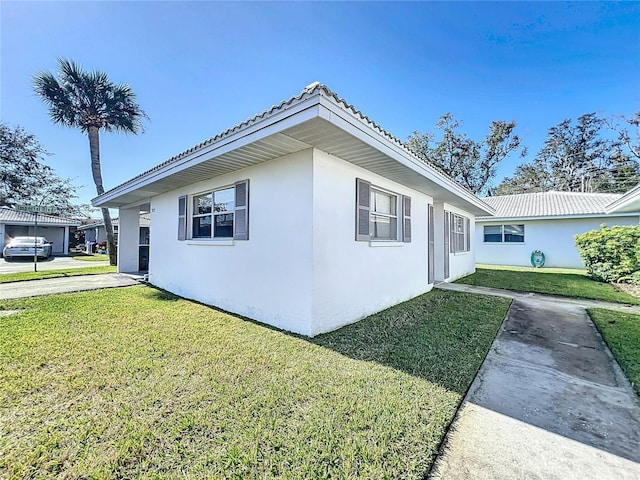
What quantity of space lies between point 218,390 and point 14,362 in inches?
102

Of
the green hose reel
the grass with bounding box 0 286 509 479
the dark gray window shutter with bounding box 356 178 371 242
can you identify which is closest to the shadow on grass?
the grass with bounding box 0 286 509 479

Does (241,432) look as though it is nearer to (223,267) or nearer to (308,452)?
(308,452)

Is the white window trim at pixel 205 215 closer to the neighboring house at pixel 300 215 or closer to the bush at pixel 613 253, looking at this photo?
the neighboring house at pixel 300 215

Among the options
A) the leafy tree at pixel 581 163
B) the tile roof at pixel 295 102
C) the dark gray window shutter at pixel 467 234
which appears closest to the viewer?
the tile roof at pixel 295 102

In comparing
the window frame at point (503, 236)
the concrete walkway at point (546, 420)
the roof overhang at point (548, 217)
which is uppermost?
the roof overhang at point (548, 217)

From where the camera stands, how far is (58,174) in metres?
27.9

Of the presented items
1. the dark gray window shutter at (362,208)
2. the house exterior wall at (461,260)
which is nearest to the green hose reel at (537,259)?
the house exterior wall at (461,260)

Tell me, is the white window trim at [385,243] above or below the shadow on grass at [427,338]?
above

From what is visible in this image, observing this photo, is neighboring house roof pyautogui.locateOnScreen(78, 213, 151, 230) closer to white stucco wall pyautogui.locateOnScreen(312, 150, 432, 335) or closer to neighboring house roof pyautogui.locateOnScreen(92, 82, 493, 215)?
neighboring house roof pyautogui.locateOnScreen(92, 82, 493, 215)

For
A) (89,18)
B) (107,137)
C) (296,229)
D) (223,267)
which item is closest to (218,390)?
(296,229)

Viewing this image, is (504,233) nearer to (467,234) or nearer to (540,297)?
(467,234)

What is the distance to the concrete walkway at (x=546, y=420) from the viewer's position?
1.83 metres

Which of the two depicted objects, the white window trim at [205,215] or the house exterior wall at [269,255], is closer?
the house exterior wall at [269,255]

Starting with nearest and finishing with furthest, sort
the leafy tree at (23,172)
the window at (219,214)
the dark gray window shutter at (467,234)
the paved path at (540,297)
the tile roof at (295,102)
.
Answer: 1. the tile roof at (295,102)
2. the window at (219,214)
3. the paved path at (540,297)
4. the dark gray window shutter at (467,234)
5. the leafy tree at (23,172)
